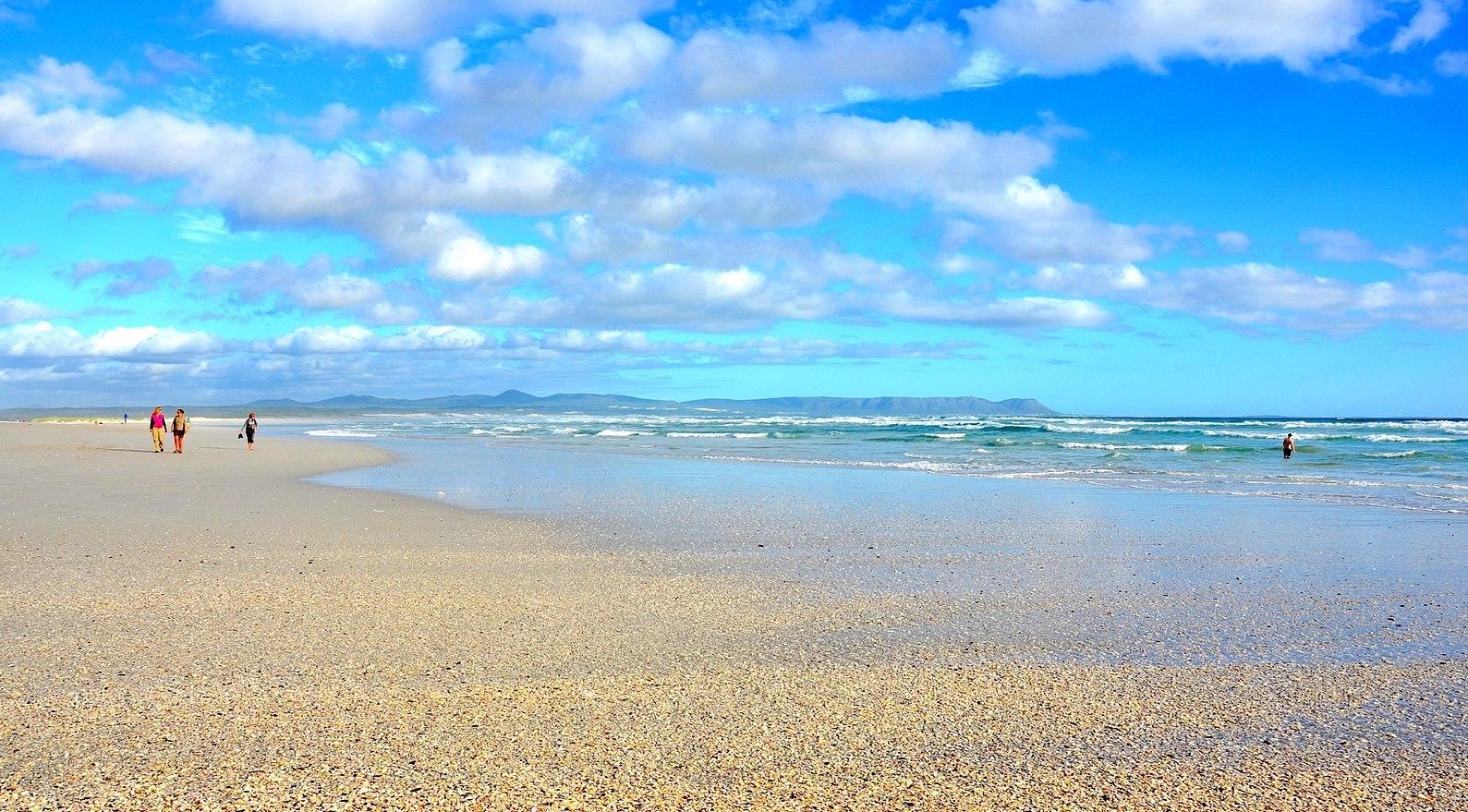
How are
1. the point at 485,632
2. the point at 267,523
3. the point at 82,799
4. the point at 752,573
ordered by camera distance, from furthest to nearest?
1. the point at 267,523
2. the point at 752,573
3. the point at 485,632
4. the point at 82,799

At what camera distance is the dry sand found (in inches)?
158

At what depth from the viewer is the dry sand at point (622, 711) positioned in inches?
158

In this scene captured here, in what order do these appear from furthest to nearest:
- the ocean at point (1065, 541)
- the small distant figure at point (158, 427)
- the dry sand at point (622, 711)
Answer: the small distant figure at point (158, 427) → the ocean at point (1065, 541) → the dry sand at point (622, 711)

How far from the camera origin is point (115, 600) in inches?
295

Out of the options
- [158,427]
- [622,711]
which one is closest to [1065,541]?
[622,711]

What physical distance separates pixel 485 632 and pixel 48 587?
3.95 meters

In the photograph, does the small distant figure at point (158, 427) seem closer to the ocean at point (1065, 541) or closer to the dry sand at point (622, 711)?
the ocean at point (1065, 541)

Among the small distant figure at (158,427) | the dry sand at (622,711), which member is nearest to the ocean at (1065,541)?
the dry sand at (622,711)

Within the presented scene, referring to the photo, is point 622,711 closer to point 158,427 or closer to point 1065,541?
point 1065,541

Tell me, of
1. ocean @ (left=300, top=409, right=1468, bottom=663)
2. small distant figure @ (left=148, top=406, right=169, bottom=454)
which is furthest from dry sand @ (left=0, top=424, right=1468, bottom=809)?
small distant figure @ (left=148, top=406, right=169, bottom=454)

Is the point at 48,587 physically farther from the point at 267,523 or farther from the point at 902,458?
the point at 902,458

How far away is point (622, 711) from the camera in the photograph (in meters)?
4.91

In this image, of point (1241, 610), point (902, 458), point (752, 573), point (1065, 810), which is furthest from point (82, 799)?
point (902, 458)

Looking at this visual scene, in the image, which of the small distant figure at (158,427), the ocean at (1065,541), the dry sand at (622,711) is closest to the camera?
the dry sand at (622,711)
